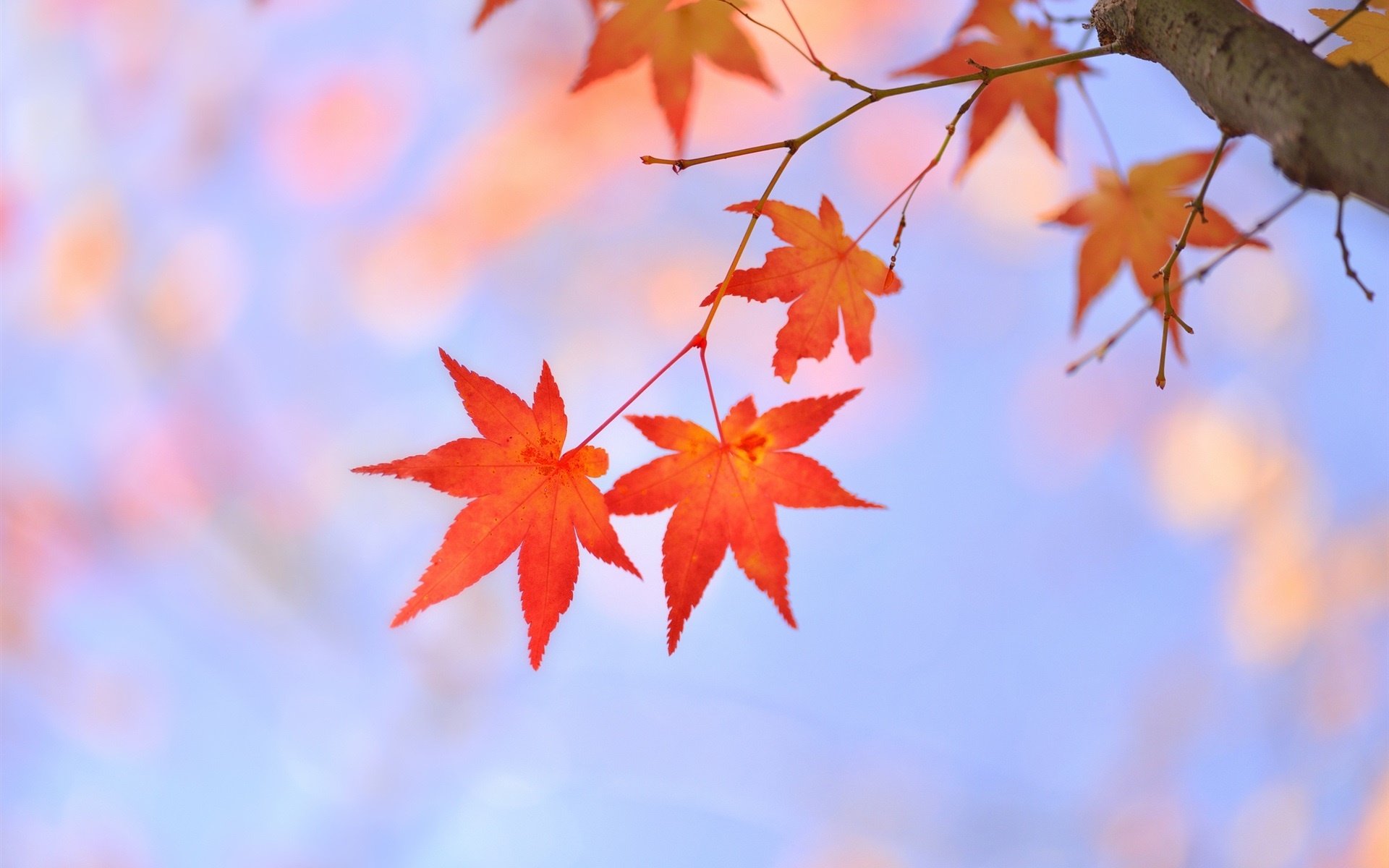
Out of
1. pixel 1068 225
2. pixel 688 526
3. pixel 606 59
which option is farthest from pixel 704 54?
pixel 688 526

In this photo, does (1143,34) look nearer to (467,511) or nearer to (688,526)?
(688,526)

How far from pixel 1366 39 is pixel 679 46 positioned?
2.09ft

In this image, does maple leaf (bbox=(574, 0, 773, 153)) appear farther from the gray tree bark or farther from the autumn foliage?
the gray tree bark

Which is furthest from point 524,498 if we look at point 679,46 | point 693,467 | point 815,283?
point 679,46

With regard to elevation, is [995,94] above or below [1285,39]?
above

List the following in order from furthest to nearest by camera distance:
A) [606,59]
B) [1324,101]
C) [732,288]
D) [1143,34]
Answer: [606,59]
[732,288]
[1143,34]
[1324,101]

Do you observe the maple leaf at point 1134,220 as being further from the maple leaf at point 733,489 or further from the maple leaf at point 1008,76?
the maple leaf at point 733,489

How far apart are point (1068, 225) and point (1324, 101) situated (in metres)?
0.56

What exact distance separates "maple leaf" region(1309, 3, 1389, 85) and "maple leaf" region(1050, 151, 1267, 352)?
0.74 feet

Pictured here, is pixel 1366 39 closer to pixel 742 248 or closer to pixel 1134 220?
pixel 1134 220

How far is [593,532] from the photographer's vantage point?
68cm

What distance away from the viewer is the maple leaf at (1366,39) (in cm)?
63

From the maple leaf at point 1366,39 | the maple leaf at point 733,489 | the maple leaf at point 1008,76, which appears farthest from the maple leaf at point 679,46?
the maple leaf at point 1366,39

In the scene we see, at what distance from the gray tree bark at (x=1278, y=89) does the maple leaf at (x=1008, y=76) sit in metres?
0.36
